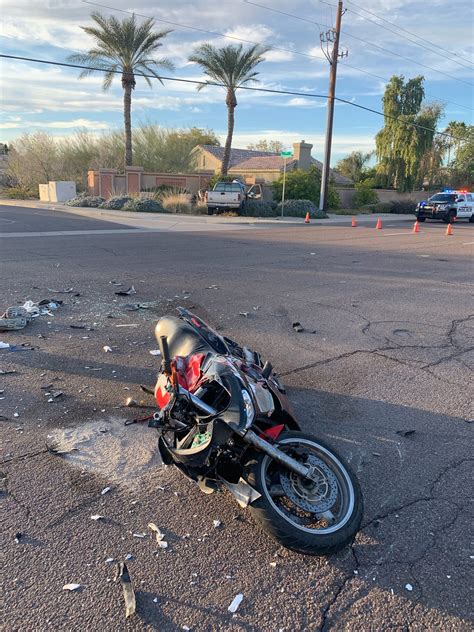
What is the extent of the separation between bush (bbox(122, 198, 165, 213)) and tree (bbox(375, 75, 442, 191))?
95.9 feet

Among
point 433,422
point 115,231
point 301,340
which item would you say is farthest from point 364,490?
point 115,231

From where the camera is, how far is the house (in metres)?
52.8

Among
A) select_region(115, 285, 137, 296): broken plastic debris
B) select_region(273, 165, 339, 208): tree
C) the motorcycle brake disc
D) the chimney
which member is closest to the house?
the chimney

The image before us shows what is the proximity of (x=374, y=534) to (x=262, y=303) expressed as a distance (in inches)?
226

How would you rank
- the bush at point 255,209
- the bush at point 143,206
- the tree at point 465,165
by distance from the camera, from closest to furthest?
the bush at point 143,206 → the bush at point 255,209 → the tree at point 465,165

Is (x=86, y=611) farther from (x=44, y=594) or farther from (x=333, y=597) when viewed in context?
(x=333, y=597)

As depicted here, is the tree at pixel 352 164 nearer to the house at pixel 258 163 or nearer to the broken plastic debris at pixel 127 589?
the house at pixel 258 163

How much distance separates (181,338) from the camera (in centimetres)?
367

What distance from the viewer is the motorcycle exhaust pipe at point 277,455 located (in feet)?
9.23

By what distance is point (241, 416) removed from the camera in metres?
2.78

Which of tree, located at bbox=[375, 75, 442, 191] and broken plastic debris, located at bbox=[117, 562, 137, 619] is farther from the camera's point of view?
tree, located at bbox=[375, 75, 442, 191]

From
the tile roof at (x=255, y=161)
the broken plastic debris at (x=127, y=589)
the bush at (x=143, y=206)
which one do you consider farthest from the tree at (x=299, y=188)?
the broken plastic debris at (x=127, y=589)

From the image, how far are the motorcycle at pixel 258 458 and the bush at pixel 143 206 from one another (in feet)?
93.4

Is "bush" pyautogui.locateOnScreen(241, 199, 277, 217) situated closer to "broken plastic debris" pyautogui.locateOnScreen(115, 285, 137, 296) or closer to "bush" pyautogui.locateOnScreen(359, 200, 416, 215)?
"bush" pyautogui.locateOnScreen(359, 200, 416, 215)
